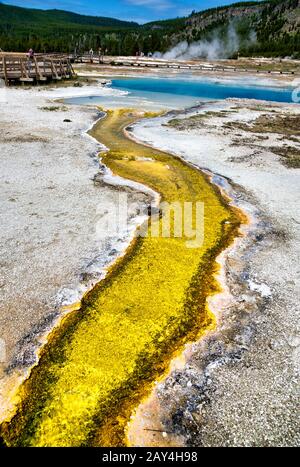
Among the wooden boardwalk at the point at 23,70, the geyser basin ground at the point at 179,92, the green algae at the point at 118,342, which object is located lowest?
the green algae at the point at 118,342

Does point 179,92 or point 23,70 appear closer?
point 23,70

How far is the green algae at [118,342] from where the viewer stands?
3.99 meters

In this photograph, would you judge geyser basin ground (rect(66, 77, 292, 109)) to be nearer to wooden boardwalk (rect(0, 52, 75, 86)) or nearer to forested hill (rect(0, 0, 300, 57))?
wooden boardwalk (rect(0, 52, 75, 86))

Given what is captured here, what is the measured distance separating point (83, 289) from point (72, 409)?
218cm

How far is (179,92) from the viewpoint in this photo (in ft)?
120

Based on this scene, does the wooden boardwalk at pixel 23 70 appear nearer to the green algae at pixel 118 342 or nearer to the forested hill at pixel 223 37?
the green algae at pixel 118 342

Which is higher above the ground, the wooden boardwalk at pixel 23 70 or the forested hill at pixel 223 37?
the forested hill at pixel 223 37

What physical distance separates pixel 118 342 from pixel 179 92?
35.0 m

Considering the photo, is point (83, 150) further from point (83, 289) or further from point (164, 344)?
point (164, 344)

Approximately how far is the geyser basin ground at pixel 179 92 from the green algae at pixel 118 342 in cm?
1940

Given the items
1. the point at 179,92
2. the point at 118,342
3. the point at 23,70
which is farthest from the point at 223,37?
the point at 118,342

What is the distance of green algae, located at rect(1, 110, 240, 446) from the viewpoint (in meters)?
3.99

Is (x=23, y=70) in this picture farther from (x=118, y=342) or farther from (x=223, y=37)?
(x=223, y=37)

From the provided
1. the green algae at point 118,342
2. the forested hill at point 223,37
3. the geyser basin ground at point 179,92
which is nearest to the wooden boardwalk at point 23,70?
the geyser basin ground at point 179,92
